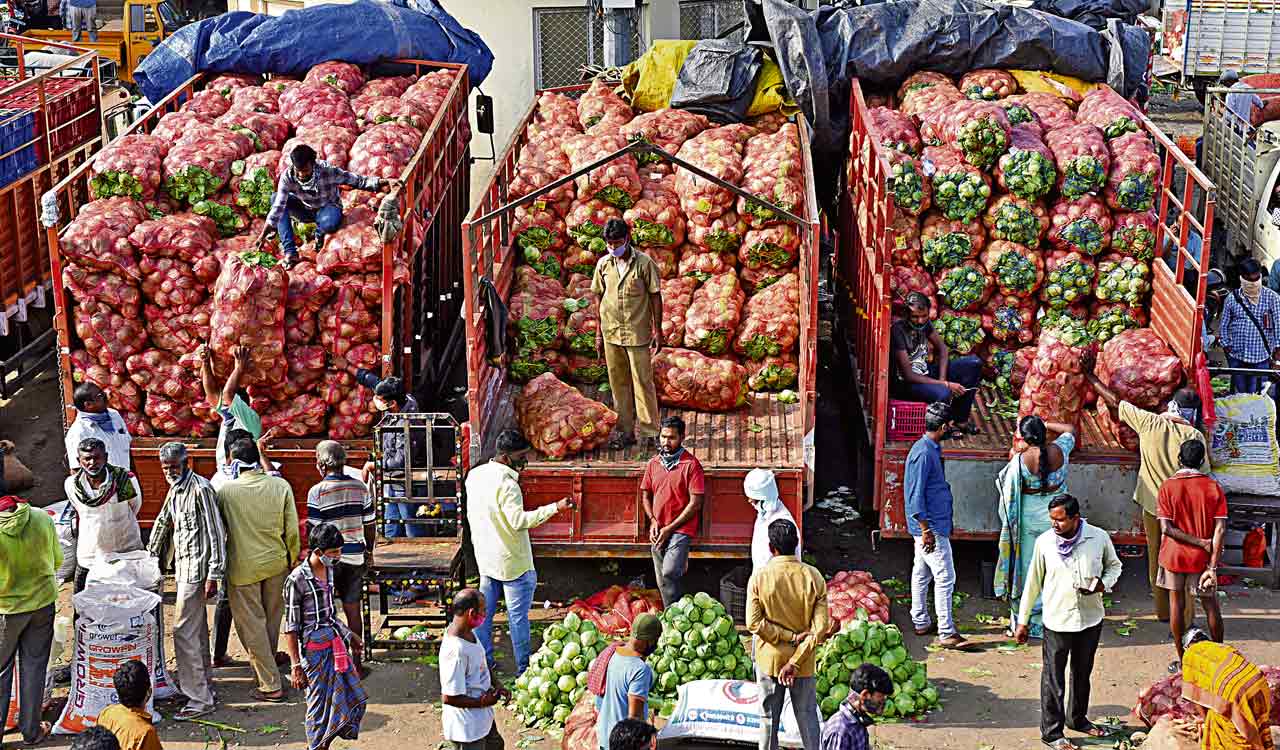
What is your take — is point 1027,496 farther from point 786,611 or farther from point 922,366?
point 786,611

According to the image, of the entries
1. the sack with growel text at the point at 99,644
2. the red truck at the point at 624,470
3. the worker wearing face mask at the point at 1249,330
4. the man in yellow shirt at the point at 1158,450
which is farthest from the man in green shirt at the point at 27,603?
the worker wearing face mask at the point at 1249,330

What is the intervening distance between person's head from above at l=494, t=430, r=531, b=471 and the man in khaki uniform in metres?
1.63

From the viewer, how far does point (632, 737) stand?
6.19 meters

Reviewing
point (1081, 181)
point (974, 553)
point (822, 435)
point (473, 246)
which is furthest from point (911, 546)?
point (473, 246)

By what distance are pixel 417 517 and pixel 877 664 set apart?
313 cm

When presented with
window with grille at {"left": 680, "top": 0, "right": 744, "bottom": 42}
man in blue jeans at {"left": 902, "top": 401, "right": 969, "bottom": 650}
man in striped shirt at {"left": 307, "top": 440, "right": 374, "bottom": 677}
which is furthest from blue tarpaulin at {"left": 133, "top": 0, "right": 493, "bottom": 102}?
man in blue jeans at {"left": 902, "top": 401, "right": 969, "bottom": 650}

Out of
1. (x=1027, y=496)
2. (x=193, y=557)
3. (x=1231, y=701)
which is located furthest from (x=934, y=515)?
(x=193, y=557)

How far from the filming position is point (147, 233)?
437 inches

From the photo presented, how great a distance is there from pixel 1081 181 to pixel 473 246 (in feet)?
15.1

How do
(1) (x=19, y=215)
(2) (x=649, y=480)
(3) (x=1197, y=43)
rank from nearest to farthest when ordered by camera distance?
(2) (x=649, y=480)
(1) (x=19, y=215)
(3) (x=1197, y=43)

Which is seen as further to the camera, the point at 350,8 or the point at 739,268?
the point at 350,8

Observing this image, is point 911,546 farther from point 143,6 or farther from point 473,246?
point 143,6

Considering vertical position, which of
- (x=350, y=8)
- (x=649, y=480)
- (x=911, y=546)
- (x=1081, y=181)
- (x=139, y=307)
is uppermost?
(x=350, y=8)

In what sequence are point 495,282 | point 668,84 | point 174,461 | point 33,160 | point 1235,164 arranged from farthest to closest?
point 1235,164 < point 33,160 < point 668,84 < point 495,282 < point 174,461
